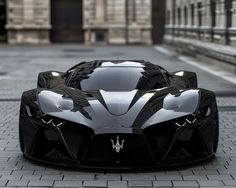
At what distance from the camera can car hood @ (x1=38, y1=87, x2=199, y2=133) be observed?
19.1 feet

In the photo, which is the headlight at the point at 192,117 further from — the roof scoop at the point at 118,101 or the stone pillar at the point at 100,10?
the stone pillar at the point at 100,10

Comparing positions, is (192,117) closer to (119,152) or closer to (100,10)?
(119,152)

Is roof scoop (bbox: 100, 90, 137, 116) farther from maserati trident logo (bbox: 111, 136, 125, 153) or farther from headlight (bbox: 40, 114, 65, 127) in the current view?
headlight (bbox: 40, 114, 65, 127)

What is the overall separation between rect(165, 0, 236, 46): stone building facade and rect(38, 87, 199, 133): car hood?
43.1ft

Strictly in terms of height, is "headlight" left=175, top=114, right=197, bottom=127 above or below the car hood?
below

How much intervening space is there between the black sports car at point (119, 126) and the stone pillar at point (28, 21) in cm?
3566

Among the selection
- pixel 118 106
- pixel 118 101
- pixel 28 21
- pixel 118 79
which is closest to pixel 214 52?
pixel 118 79

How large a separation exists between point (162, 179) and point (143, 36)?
121ft

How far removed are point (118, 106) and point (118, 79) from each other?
3.14 feet

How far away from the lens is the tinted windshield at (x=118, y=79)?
6.88 metres

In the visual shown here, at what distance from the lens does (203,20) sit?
25.5 m

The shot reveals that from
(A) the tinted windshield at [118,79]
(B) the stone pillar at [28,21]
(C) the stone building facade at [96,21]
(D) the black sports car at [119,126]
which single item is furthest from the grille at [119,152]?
(B) the stone pillar at [28,21]

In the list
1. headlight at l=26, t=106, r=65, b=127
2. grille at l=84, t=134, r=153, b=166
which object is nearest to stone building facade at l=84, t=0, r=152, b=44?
headlight at l=26, t=106, r=65, b=127

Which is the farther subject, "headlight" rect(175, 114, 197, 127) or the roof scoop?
the roof scoop
